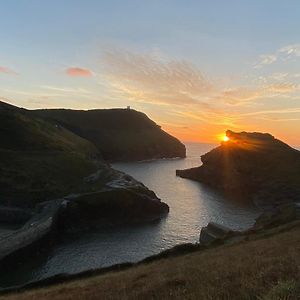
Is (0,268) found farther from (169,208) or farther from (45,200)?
(169,208)

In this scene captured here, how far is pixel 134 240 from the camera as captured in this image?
87250 mm

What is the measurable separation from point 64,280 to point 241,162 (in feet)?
504

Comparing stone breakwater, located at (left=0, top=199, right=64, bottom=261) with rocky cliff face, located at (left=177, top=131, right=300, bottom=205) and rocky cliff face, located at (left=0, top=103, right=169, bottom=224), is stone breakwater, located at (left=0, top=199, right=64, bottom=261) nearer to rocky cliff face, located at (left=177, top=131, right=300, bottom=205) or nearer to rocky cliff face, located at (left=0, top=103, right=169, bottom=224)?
rocky cliff face, located at (left=0, top=103, right=169, bottom=224)

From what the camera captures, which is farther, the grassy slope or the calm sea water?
the grassy slope

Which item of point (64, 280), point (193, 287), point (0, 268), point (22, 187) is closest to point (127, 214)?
point (22, 187)

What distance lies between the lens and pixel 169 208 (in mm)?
121875

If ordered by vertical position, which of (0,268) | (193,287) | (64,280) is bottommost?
(0,268)

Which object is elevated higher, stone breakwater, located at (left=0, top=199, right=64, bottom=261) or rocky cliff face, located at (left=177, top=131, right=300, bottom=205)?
rocky cliff face, located at (left=177, top=131, right=300, bottom=205)

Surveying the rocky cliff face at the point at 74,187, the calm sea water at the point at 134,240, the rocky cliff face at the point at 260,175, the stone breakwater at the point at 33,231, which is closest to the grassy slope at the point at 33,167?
the rocky cliff face at the point at 74,187

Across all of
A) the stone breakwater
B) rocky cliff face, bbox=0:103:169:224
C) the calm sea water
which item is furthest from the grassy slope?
the calm sea water

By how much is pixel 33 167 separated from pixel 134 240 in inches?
1988

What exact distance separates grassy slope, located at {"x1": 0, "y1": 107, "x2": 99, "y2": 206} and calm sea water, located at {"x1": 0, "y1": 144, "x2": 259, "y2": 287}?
2408cm

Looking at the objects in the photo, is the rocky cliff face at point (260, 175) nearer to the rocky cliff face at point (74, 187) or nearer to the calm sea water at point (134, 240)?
the calm sea water at point (134, 240)

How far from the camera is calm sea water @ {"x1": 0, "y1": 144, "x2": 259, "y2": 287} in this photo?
69.4 metres
